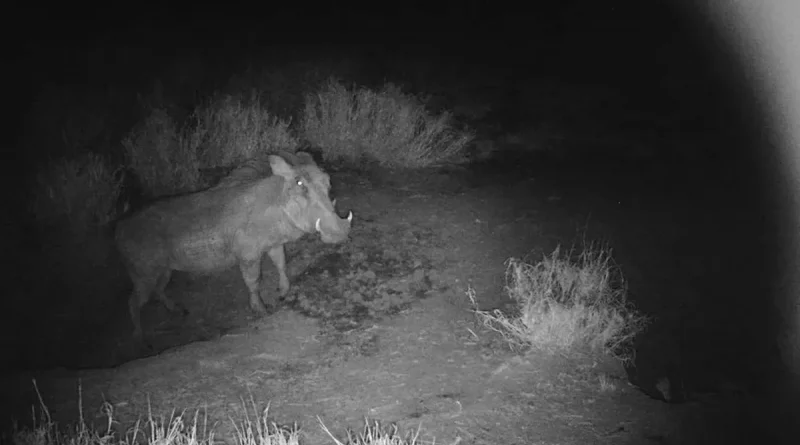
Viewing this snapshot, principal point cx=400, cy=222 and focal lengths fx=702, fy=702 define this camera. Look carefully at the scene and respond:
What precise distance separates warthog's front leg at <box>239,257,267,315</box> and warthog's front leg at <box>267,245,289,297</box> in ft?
0.64

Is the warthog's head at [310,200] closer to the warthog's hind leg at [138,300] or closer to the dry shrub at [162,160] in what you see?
the warthog's hind leg at [138,300]

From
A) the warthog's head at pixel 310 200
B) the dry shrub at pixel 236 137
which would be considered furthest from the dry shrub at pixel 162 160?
the warthog's head at pixel 310 200

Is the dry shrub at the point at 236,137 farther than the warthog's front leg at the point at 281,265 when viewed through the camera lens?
Yes

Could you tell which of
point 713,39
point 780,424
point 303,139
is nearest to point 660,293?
point 780,424

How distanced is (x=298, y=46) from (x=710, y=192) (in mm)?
9585

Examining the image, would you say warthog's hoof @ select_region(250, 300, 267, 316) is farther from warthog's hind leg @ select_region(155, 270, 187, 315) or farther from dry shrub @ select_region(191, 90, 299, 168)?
dry shrub @ select_region(191, 90, 299, 168)

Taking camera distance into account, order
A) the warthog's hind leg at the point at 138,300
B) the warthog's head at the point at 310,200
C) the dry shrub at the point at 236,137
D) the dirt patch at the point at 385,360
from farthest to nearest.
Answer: the dry shrub at the point at 236,137 < the warthog's hind leg at the point at 138,300 < the warthog's head at the point at 310,200 < the dirt patch at the point at 385,360

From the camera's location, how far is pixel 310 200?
6.43 meters

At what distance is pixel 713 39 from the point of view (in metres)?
18.2

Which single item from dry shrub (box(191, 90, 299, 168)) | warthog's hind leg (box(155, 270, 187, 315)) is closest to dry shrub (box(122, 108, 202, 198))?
dry shrub (box(191, 90, 299, 168))

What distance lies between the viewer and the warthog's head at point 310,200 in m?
6.40

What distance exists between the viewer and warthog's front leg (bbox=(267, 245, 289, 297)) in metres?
6.82

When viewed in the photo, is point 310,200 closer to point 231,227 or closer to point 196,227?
point 231,227

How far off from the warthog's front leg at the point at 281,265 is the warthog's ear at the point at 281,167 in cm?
80
